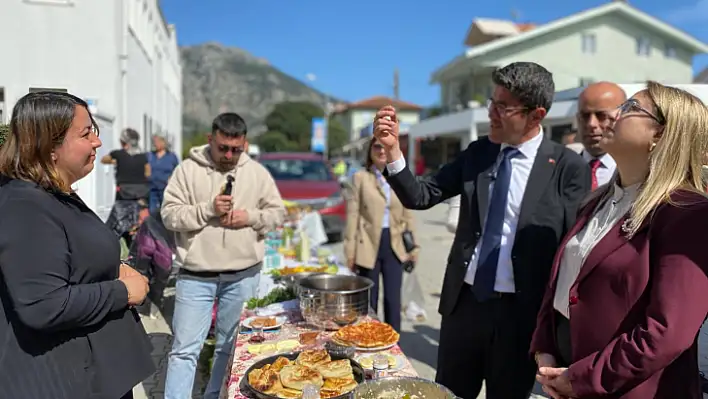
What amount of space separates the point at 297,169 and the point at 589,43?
21.5 m

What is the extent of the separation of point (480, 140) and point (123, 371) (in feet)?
5.95

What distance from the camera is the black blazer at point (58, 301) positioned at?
61.3 inches

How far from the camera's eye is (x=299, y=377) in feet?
6.28

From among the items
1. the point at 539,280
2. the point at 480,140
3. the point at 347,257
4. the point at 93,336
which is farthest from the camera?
the point at 347,257

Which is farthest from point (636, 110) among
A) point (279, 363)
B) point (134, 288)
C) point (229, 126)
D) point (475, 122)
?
point (475, 122)

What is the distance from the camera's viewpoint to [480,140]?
2523 millimetres

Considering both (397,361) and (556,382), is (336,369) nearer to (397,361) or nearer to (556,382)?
(397,361)

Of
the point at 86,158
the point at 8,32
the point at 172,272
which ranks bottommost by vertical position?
the point at 172,272

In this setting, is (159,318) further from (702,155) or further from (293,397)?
(702,155)

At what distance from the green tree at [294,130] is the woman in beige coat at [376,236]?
57576mm

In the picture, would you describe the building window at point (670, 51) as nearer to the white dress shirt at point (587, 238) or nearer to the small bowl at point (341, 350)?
the white dress shirt at point (587, 238)

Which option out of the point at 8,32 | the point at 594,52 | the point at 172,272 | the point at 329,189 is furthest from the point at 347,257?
the point at 594,52

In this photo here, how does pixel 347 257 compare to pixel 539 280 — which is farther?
pixel 347 257

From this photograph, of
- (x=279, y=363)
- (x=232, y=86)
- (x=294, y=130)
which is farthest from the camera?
(x=232, y=86)
